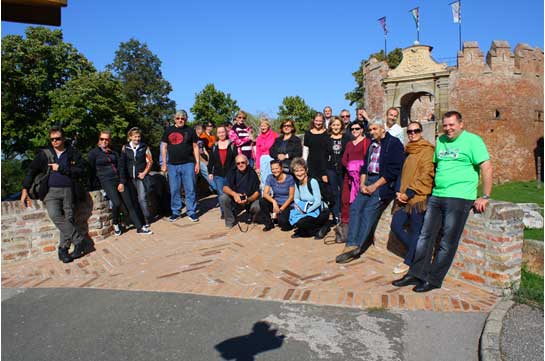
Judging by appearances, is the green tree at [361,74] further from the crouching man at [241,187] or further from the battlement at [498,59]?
the crouching man at [241,187]

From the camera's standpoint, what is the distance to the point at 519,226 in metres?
4.51

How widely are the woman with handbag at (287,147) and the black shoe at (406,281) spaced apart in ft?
10.6

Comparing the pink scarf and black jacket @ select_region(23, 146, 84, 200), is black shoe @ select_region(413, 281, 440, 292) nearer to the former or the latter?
the pink scarf

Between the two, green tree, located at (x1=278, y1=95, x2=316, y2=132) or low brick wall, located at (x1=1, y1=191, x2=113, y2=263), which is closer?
Answer: low brick wall, located at (x1=1, y1=191, x2=113, y2=263)

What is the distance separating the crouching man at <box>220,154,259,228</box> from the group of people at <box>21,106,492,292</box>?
2 cm

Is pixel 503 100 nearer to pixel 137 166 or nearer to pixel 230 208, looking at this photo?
pixel 230 208

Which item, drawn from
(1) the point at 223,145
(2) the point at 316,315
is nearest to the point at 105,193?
(1) the point at 223,145

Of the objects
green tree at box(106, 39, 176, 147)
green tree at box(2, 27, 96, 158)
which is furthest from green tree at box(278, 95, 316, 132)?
green tree at box(2, 27, 96, 158)

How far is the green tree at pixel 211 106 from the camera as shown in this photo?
133ft

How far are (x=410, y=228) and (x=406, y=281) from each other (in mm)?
743

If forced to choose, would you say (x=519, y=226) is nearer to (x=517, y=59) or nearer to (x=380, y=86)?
(x=380, y=86)

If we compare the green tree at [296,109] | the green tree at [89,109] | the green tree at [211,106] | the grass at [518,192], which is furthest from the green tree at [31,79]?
the grass at [518,192]

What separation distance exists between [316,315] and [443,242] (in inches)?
68.1

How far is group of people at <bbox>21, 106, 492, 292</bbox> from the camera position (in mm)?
4656
